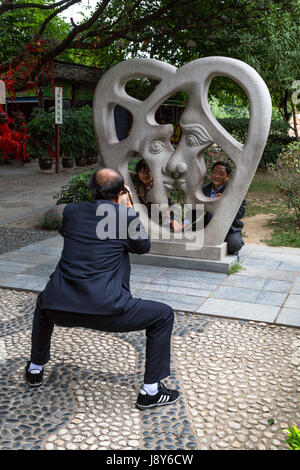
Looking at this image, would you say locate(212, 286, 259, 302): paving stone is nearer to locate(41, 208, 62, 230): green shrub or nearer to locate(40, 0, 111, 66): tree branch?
locate(41, 208, 62, 230): green shrub

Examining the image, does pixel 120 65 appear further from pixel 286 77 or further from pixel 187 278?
pixel 286 77

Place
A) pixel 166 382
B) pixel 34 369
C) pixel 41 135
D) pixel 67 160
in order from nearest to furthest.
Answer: pixel 34 369, pixel 166 382, pixel 41 135, pixel 67 160

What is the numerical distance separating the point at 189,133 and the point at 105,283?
3.35m

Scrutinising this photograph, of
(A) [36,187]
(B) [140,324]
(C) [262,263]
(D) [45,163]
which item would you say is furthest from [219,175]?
(D) [45,163]

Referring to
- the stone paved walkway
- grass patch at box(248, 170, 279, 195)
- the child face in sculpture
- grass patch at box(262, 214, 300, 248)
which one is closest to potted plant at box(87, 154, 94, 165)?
grass patch at box(248, 170, 279, 195)

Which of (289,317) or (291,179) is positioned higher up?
(291,179)

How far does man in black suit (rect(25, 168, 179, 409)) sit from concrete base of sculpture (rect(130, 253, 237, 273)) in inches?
109

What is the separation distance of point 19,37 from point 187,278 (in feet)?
55.0

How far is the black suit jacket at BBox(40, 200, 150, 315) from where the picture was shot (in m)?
2.82

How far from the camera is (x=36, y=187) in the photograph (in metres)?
12.8

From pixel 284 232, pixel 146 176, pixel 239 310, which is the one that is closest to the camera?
pixel 239 310

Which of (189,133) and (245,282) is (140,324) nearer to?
(245,282)

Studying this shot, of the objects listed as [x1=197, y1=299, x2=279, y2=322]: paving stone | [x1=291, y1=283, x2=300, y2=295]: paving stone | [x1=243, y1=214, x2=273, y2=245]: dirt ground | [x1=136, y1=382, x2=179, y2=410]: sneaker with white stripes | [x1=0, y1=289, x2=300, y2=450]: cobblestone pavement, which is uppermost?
[x1=243, y1=214, x2=273, y2=245]: dirt ground

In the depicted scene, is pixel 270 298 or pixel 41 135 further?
pixel 41 135
